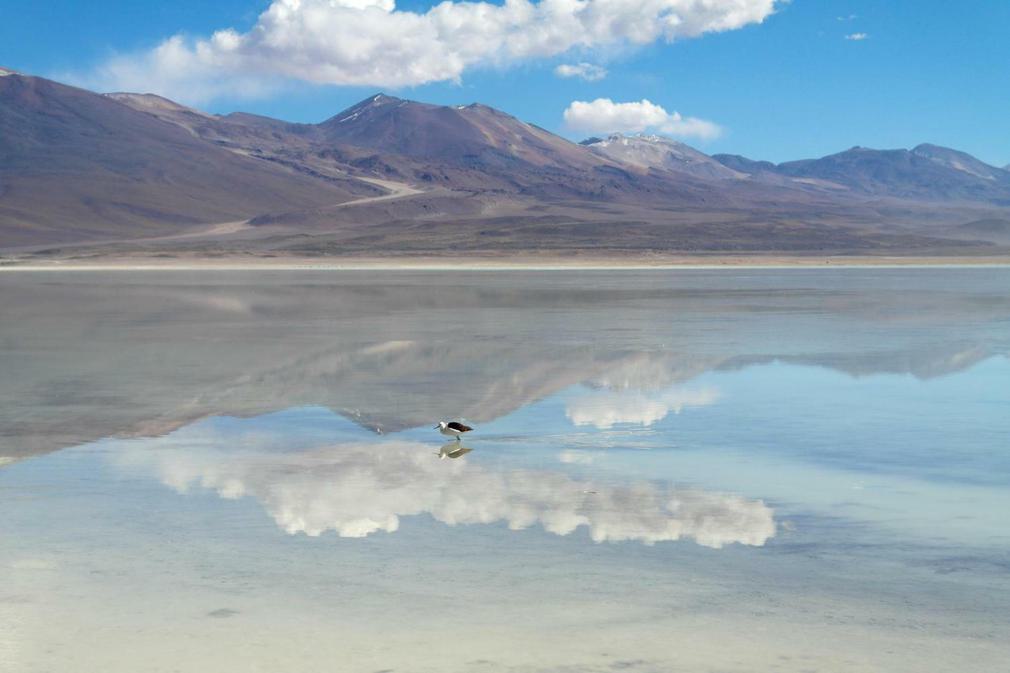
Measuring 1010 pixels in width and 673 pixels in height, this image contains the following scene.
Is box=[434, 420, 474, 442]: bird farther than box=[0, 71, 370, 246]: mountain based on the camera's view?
No

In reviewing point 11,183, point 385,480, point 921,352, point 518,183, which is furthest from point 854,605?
point 518,183

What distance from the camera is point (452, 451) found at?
9.98 meters

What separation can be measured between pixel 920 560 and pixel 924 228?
420 ft

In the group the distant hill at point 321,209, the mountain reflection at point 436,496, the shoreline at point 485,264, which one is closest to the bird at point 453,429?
the mountain reflection at point 436,496

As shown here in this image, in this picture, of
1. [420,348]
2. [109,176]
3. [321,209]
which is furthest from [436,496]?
[109,176]

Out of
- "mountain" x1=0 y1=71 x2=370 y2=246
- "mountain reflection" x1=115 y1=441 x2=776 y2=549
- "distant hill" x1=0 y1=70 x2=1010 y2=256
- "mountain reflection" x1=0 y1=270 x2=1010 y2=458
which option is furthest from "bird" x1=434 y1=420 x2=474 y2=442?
"mountain" x1=0 y1=71 x2=370 y2=246

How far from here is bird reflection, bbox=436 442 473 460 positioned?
9.77 m

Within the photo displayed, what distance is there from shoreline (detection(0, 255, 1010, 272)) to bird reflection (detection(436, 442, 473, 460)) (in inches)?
1926

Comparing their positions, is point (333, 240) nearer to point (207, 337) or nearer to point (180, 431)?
point (207, 337)

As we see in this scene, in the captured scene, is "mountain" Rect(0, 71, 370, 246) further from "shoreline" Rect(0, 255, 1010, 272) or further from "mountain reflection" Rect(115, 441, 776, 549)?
"mountain reflection" Rect(115, 441, 776, 549)

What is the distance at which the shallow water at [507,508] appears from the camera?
538cm

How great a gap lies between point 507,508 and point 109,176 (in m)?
153

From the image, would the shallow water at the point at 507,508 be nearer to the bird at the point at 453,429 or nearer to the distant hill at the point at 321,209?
the bird at the point at 453,429

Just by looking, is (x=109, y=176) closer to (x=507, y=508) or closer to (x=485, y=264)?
(x=485, y=264)
